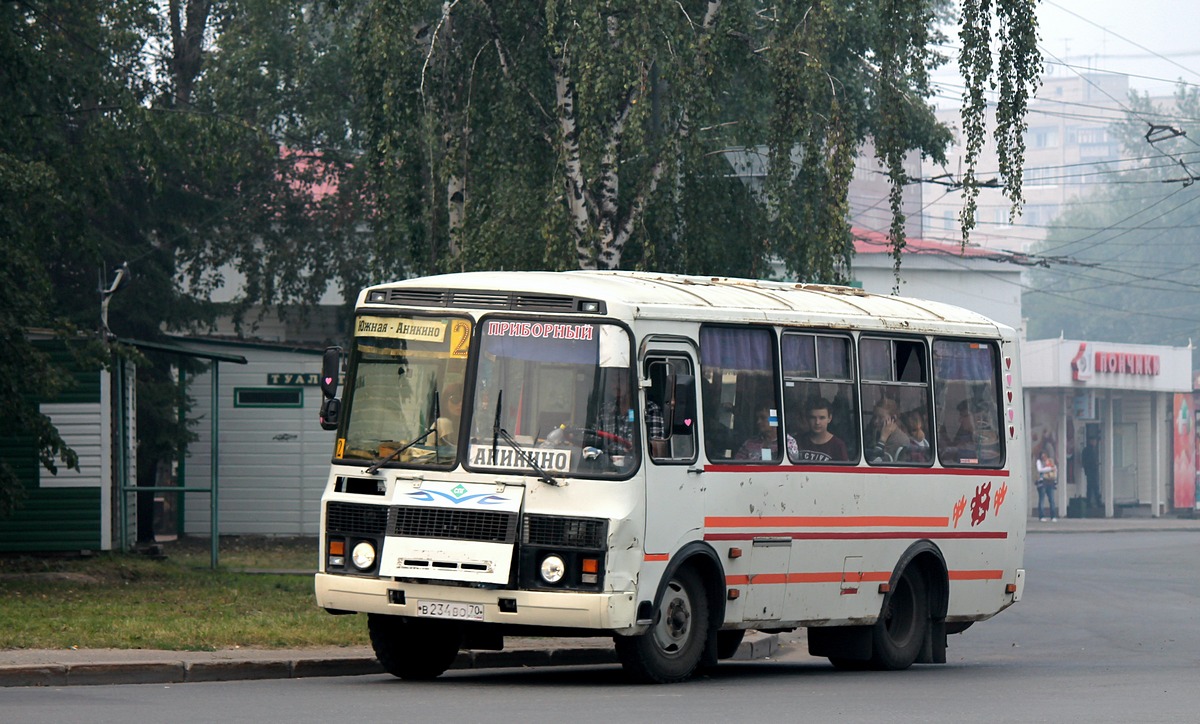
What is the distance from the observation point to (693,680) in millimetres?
13727

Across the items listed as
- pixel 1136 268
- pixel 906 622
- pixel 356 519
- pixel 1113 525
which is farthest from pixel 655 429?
pixel 1136 268

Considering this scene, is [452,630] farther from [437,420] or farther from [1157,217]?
[1157,217]

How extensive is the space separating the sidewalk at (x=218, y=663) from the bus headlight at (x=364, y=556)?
3.96 ft

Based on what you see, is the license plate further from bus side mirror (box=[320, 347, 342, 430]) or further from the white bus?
bus side mirror (box=[320, 347, 342, 430])

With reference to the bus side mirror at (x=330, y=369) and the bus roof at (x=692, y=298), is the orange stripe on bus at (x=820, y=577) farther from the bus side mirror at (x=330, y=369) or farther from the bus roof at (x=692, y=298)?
the bus side mirror at (x=330, y=369)

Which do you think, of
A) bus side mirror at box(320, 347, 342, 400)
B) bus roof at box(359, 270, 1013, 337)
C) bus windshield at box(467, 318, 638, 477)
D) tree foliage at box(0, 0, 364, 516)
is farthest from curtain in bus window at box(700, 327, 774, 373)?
tree foliage at box(0, 0, 364, 516)

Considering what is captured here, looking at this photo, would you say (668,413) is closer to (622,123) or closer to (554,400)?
(554,400)

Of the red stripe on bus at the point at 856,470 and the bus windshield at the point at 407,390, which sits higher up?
the bus windshield at the point at 407,390

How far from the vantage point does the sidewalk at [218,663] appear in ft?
40.6

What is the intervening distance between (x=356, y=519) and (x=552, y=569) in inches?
59.5

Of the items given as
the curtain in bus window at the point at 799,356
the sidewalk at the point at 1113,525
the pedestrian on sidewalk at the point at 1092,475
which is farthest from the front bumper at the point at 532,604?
the pedestrian on sidewalk at the point at 1092,475

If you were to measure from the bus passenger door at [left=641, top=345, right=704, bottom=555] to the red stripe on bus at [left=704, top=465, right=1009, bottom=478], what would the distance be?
0.31 metres

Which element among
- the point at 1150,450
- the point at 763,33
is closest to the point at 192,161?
the point at 763,33

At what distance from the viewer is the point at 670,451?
1294 cm
